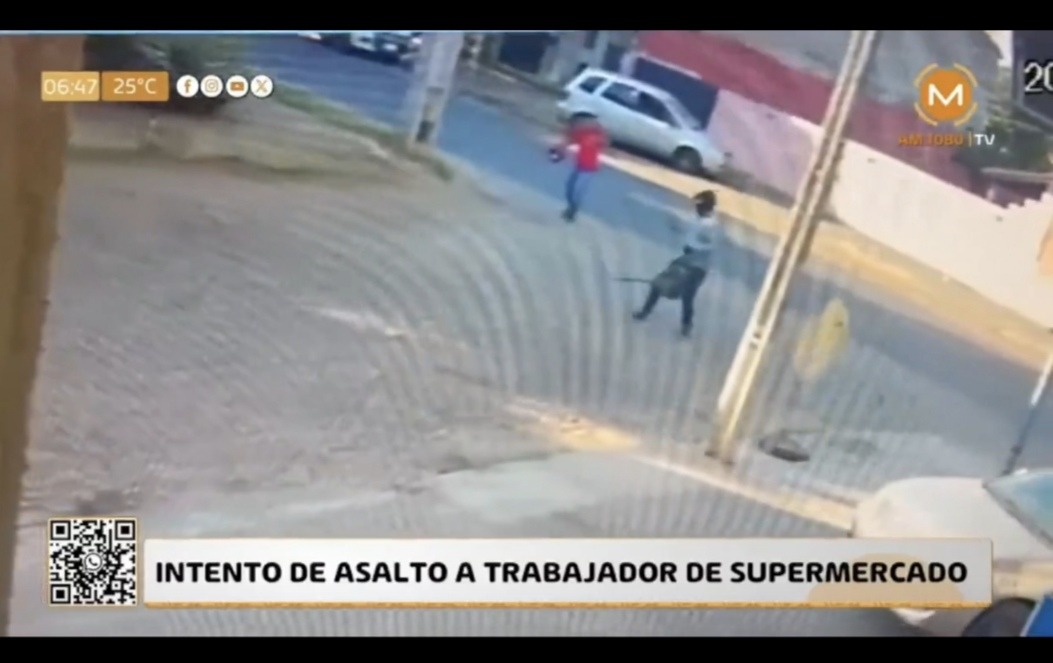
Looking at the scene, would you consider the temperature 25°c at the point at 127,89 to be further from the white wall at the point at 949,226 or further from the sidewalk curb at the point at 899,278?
the white wall at the point at 949,226

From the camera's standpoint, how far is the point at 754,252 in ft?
4.80

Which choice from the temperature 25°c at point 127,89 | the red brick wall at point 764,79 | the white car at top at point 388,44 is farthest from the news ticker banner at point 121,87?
the red brick wall at point 764,79

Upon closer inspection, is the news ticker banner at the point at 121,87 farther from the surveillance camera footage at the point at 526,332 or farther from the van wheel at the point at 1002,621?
the van wheel at the point at 1002,621

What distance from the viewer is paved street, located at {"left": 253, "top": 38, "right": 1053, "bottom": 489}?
1.46 m

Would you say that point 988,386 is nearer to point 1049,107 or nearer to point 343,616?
point 1049,107

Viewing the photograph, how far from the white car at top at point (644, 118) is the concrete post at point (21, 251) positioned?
1.78 feet

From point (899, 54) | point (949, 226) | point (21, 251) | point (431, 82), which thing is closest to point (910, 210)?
point (949, 226)

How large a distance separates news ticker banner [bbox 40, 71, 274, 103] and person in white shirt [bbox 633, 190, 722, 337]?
0.52m

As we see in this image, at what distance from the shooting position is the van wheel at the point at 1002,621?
1.45 m

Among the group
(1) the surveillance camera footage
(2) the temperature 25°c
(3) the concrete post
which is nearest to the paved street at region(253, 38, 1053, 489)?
(1) the surveillance camera footage

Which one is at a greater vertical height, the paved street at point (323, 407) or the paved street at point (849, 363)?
the paved street at point (849, 363)

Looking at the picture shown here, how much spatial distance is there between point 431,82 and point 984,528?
764mm

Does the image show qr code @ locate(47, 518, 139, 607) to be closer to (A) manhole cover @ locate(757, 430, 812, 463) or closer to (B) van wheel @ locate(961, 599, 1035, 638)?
(A) manhole cover @ locate(757, 430, 812, 463)

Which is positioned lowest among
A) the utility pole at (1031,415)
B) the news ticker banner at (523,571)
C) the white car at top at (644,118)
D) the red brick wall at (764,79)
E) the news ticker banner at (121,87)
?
the news ticker banner at (523,571)
